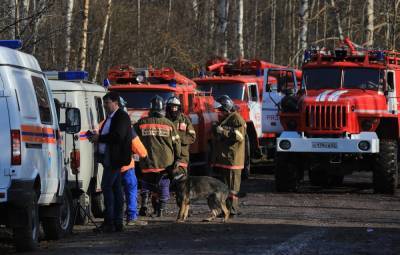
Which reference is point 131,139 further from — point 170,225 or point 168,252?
point 168,252

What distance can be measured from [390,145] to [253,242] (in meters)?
8.57

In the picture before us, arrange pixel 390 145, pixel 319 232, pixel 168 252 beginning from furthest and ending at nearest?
1. pixel 390 145
2. pixel 319 232
3. pixel 168 252

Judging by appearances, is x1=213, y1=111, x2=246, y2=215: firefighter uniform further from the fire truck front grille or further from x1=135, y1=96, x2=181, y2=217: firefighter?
the fire truck front grille

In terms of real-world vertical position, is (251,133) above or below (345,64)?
below

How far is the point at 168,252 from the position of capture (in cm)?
1136

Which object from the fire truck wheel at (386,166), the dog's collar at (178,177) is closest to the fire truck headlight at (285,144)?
the fire truck wheel at (386,166)

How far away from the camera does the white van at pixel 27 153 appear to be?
11008 mm

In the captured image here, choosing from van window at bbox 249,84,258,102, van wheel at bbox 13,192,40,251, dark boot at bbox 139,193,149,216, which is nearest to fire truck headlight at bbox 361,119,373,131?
dark boot at bbox 139,193,149,216

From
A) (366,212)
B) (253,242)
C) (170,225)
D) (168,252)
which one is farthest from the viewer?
(366,212)

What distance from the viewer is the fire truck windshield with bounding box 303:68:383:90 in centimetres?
2161

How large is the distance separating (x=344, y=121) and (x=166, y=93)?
386 centimetres

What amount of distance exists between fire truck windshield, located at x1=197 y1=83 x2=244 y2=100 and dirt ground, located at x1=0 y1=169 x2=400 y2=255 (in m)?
7.16

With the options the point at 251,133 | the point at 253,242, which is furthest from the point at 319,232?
the point at 251,133

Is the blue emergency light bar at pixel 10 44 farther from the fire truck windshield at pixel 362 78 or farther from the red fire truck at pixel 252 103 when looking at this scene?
the red fire truck at pixel 252 103
